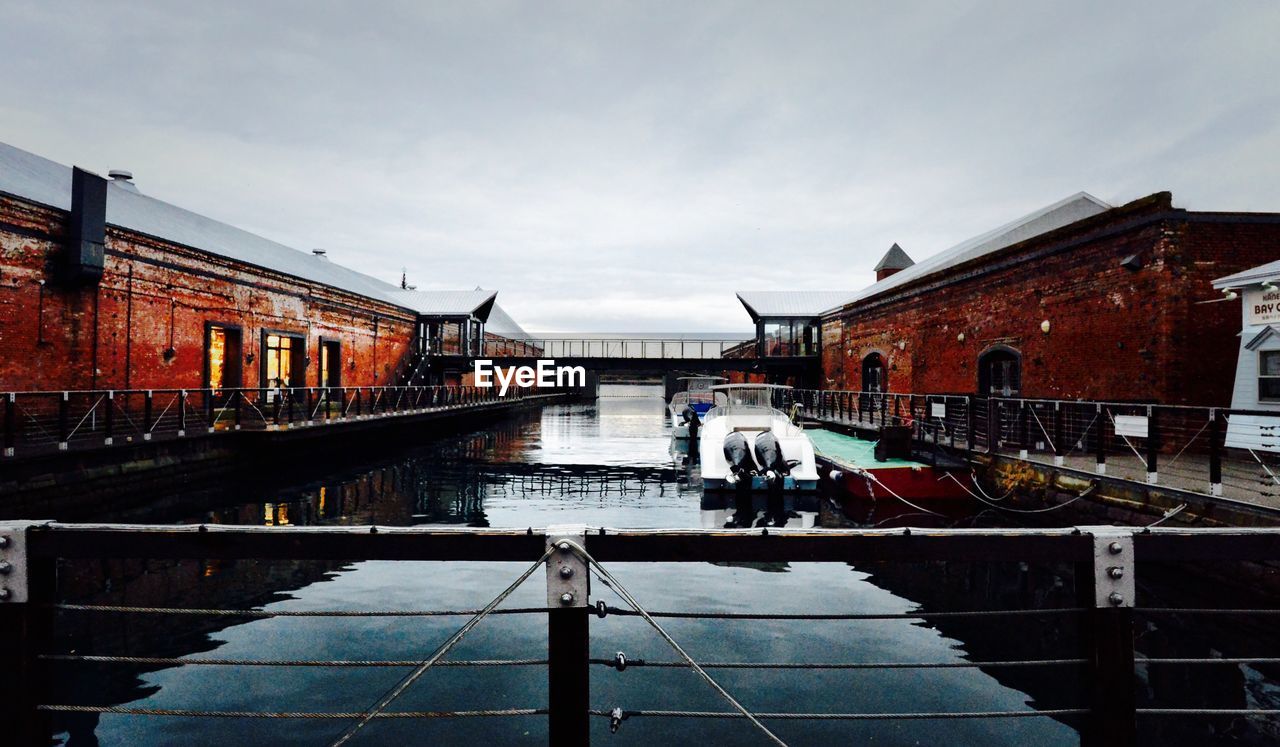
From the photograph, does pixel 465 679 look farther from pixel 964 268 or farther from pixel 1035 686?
pixel 964 268

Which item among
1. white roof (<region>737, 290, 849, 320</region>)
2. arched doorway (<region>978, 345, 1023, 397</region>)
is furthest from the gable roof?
arched doorway (<region>978, 345, 1023, 397</region>)

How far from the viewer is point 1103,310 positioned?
12453mm

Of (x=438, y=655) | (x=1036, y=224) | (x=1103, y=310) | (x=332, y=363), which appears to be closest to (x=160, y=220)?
(x=332, y=363)

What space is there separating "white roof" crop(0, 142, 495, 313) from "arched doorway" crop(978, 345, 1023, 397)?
22.1m

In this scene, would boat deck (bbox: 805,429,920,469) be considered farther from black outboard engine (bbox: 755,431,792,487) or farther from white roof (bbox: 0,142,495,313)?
white roof (bbox: 0,142,495,313)

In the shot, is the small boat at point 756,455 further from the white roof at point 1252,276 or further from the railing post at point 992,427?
the white roof at point 1252,276

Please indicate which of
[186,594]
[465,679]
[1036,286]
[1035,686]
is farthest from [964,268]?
[186,594]

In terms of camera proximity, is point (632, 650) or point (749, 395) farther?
point (749, 395)

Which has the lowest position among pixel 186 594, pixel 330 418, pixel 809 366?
pixel 186 594

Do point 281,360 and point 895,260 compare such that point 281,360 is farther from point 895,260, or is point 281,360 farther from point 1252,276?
point 895,260

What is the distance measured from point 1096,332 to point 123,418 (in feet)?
70.5

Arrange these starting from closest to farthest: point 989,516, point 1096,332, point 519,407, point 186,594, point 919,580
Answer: point 186,594 → point 919,580 → point 989,516 → point 1096,332 → point 519,407

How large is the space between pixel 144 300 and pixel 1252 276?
925 inches

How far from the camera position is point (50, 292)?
14.2 metres
